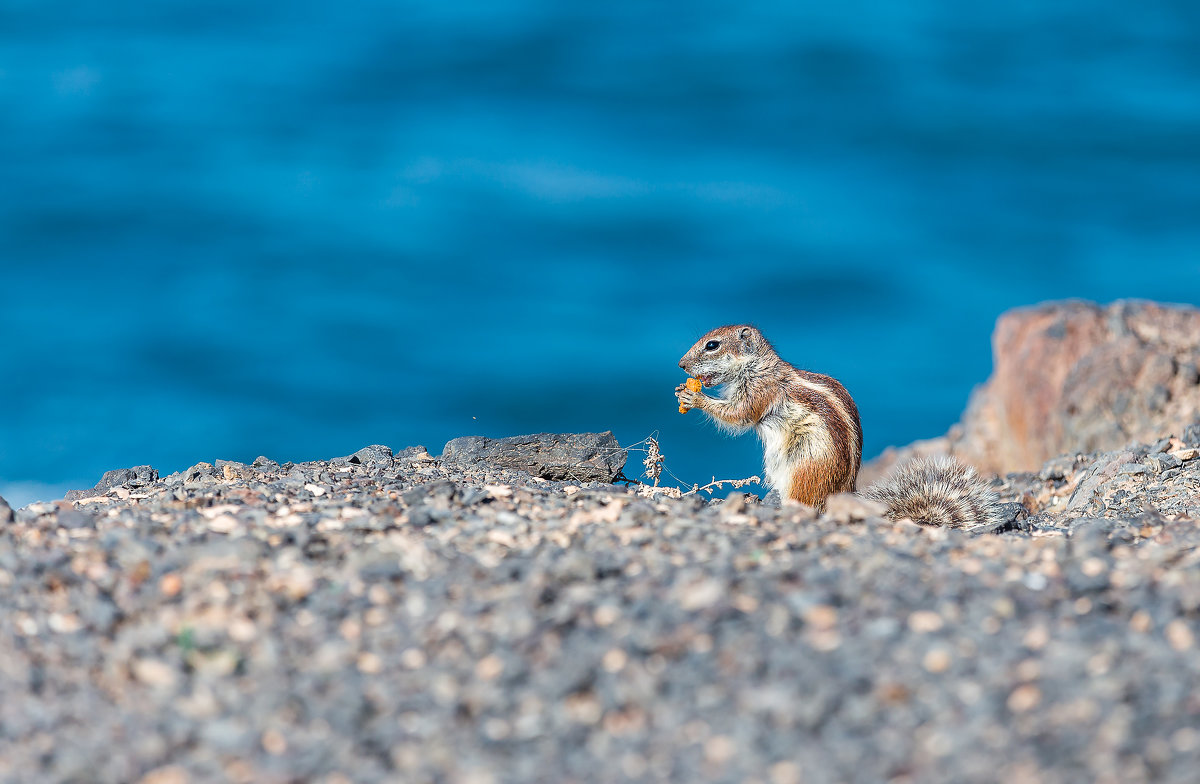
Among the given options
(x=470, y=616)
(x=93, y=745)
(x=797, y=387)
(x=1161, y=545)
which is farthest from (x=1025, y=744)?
(x=797, y=387)

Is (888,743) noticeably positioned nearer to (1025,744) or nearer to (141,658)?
(1025,744)

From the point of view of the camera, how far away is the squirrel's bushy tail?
20.3 ft

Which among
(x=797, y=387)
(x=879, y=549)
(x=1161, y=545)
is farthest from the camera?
(x=797, y=387)

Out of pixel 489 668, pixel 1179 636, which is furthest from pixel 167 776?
pixel 1179 636

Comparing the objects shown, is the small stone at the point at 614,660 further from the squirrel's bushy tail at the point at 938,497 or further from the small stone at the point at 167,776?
the squirrel's bushy tail at the point at 938,497

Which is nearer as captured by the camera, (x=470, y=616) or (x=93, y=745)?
(x=93, y=745)

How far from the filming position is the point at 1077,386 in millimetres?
9945

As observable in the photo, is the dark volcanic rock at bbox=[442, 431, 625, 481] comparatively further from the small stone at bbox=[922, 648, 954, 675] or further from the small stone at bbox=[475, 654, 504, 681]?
the small stone at bbox=[922, 648, 954, 675]

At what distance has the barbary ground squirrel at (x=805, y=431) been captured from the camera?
6.26 m

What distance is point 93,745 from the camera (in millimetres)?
3543

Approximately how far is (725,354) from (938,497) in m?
1.81

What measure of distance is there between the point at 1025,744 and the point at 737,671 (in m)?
0.79

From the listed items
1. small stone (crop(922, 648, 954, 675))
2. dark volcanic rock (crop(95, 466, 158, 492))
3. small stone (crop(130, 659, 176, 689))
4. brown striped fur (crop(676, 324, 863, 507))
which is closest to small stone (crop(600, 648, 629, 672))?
small stone (crop(922, 648, 954, 675))

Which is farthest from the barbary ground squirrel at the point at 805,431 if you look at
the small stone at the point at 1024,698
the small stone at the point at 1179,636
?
Result: the small stone at the point at 1024,698
